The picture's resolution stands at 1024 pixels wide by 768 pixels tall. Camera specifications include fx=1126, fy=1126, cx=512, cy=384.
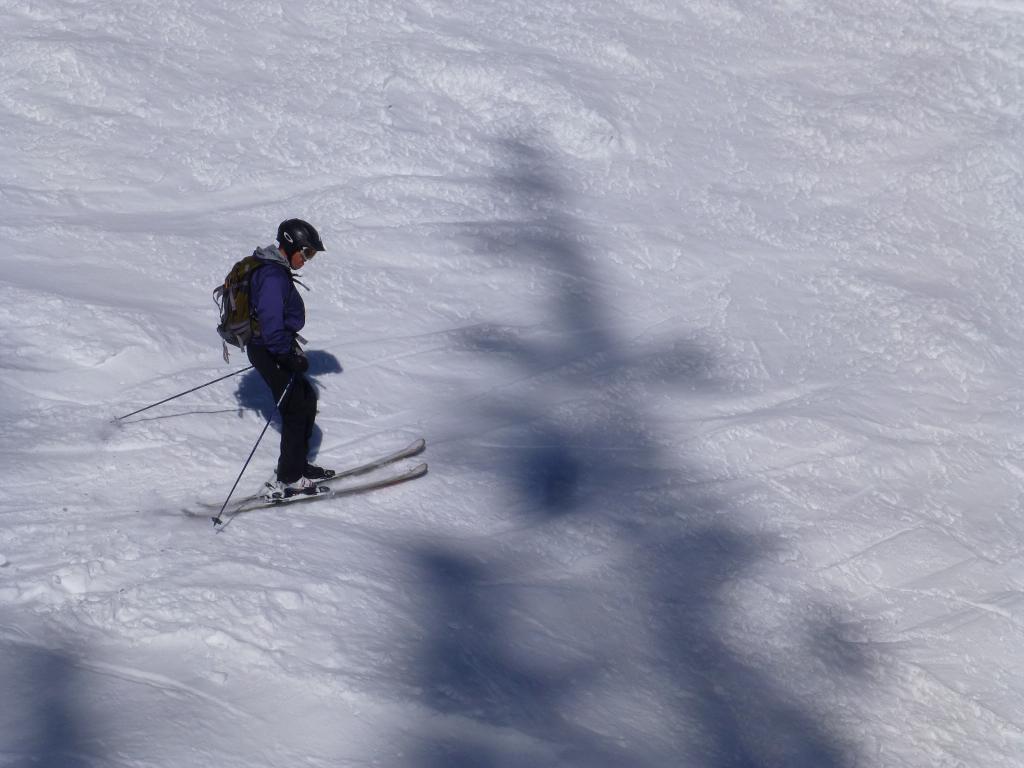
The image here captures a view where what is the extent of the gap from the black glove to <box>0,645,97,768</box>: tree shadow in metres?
2.35

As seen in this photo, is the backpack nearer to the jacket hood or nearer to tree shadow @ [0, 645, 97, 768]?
the jacket hood

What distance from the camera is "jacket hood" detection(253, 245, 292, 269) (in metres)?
7.32

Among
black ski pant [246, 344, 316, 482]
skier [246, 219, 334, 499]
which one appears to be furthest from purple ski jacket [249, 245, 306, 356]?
black ski pant [246, 344, 316, 482]

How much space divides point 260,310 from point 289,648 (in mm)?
2216

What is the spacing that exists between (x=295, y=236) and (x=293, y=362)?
0.83 meters

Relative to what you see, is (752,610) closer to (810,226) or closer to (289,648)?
(289,648)

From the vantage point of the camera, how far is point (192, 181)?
1167cm

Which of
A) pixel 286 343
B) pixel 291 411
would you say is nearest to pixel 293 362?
pixel 286 343

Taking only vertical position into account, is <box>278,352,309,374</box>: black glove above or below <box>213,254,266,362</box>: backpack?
below

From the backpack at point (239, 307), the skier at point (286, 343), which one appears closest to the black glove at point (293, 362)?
the skier at point (286, 343)

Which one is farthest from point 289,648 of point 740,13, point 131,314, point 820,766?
point 740,13

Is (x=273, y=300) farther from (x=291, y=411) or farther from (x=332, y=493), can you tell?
(x=332, y=493)

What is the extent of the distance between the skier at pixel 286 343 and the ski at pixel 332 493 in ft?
0.17

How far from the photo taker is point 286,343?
290 inches
